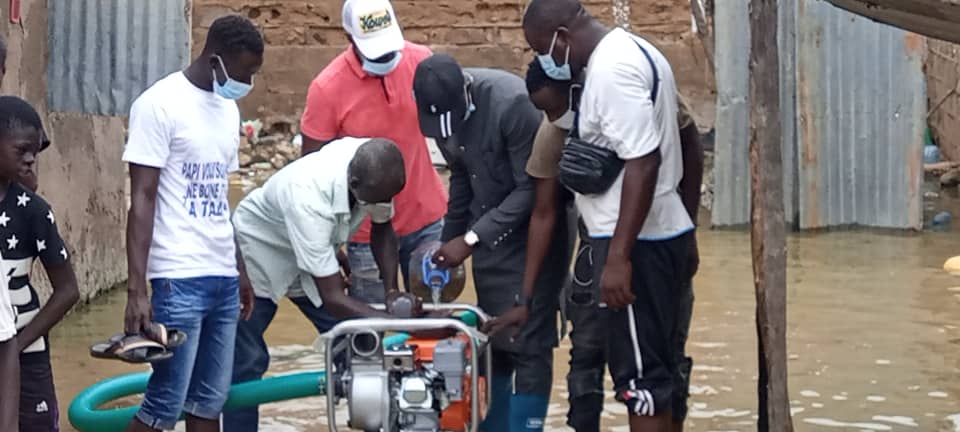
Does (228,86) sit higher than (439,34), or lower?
lower

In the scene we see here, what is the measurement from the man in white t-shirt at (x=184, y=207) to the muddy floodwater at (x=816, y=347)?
1.47m

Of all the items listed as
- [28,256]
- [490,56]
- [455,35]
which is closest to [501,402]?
[28,256]

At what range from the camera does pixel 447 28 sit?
60.3ft

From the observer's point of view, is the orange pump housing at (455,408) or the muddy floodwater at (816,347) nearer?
the orange pump housing at (455,408)

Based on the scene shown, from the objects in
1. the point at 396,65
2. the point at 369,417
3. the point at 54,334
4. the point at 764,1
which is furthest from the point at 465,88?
the point at 54,334

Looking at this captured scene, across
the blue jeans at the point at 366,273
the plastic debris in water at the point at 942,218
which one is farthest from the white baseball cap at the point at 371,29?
the plastic debris in water at the point at 942,218

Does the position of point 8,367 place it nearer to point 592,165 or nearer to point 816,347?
point 592,165

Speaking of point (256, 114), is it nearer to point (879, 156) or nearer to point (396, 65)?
point (879, 156)

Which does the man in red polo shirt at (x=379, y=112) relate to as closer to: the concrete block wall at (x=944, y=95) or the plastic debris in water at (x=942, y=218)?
the plastic debris in water at (x=942, y=218)

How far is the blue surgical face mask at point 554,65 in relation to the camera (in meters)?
5.08

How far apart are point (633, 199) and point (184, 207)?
4.65 feet

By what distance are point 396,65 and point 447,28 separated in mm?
12291

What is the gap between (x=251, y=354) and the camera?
5539 mm

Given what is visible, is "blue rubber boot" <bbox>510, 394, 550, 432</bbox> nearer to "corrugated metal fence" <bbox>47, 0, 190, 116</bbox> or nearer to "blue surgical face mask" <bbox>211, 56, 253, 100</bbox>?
"blue surgical face mask" <bbox>211, 56, 253, 100</bbox>
